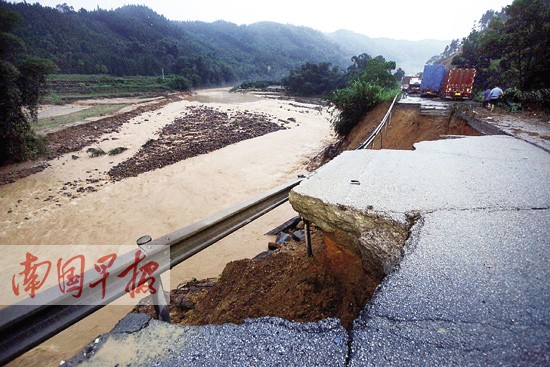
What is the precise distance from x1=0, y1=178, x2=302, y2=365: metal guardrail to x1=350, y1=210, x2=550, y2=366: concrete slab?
4.27ft

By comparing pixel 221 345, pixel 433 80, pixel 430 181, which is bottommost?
pixel 221 345

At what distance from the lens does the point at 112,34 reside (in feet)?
396

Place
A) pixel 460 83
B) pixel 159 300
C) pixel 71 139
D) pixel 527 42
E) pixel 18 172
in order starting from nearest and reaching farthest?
pixel 159 300, pixel 527 42, pixel 18 172, pixel 460 83, pixel 71 139

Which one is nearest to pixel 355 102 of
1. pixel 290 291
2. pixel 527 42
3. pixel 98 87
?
pixel 527 42

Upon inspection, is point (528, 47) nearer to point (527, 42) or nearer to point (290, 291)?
point (527, 42)

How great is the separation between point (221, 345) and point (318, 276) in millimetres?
1720

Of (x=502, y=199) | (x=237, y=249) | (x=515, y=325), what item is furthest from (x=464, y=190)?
(x=237, y=249)

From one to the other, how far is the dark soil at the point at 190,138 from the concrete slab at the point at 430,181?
45.5 ft

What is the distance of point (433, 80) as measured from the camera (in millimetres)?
19938

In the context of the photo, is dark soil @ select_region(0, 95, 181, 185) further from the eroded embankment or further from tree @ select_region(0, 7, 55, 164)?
the eroded embankment

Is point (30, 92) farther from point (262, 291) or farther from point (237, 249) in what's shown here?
point (262, 291)

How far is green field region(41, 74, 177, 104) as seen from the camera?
46266 millimetres

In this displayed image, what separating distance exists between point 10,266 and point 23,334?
924cm

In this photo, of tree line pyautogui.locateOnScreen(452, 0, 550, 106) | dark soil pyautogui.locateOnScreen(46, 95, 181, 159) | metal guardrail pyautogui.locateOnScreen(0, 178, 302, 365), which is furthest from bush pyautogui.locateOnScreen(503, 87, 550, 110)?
dark soil pyautogui.locateOnScreen(46, 95, 181, 159)
